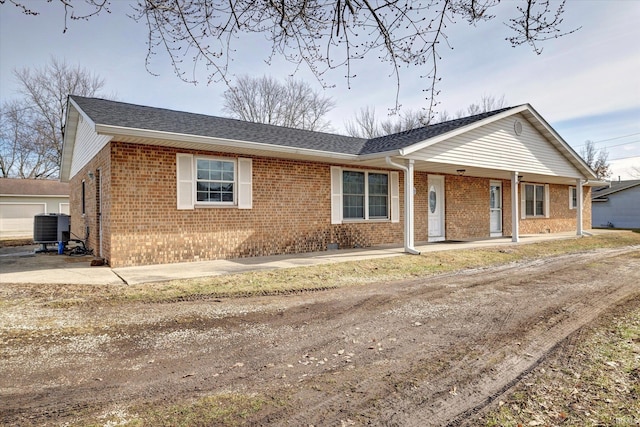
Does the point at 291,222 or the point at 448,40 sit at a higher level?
the point at 448,40

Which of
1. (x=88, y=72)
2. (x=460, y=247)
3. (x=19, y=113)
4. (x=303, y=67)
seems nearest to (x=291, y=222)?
(x=460, y=247)

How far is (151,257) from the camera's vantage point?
873 cm

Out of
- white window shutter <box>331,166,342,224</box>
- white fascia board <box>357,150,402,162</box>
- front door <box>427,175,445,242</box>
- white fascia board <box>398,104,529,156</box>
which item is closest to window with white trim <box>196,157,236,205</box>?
white window shutter <box>331,166,342,224</box>

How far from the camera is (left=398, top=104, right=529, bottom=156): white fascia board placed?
33.8 feet

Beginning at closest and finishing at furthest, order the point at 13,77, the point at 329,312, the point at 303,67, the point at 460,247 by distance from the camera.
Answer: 1. the point at 303,67
2. the point at 329,312
3. the point at 460,247
4. the point at 13,77

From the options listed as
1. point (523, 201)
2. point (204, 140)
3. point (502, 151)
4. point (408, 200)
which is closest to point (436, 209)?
point (502, 151)

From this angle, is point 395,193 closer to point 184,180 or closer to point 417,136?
point 417,136

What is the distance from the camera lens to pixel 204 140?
851 cm

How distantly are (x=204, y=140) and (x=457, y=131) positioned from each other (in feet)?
23.7

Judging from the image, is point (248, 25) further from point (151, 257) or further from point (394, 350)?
point (151, 257)

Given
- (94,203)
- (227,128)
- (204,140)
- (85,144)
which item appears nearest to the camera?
(204,140)

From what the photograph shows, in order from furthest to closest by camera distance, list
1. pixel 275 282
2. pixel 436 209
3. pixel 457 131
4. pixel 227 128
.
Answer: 1. pixel 436 209
2. pixel 457 131
3. pixel 227 128
4. pixel 275 282

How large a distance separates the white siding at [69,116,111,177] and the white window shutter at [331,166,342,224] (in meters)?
6.05

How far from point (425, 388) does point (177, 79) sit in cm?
389
